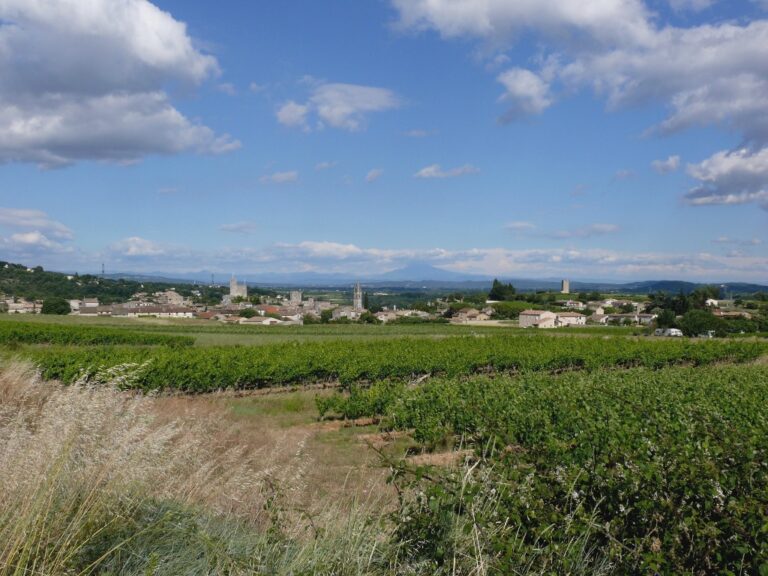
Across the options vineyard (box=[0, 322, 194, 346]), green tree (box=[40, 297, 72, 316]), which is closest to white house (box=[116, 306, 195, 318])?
green tree (box=[40, 297, 72, 316])

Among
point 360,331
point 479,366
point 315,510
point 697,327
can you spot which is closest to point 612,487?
point 315,510

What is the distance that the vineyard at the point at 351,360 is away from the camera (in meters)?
20.2

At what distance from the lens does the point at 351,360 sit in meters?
23.8

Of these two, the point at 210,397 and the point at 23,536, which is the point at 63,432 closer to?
the point at 23,536

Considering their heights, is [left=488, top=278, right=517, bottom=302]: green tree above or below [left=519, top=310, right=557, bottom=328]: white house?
above

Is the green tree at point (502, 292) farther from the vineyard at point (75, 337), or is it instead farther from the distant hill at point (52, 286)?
the vineyard at point (75, 337)

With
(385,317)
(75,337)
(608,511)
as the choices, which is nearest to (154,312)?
(385,317)

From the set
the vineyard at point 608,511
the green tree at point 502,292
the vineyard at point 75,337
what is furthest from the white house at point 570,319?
the vineyard at point 608,511

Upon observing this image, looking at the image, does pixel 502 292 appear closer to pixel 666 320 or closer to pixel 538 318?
pixel 538 318

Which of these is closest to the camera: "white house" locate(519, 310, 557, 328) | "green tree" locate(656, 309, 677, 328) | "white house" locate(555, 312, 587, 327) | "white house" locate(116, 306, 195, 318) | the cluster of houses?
"green tree" locate(656, 309, 677, 328)

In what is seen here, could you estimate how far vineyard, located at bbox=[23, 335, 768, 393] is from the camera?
20.2m

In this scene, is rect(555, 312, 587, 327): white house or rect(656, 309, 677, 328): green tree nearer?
rect(656, 309, 677, 328): green tree

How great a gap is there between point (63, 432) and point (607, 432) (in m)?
6.38

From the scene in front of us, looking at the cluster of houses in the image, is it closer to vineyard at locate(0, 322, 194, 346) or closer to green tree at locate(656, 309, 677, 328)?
vineyard at locate(0, 322, 194, 346)
